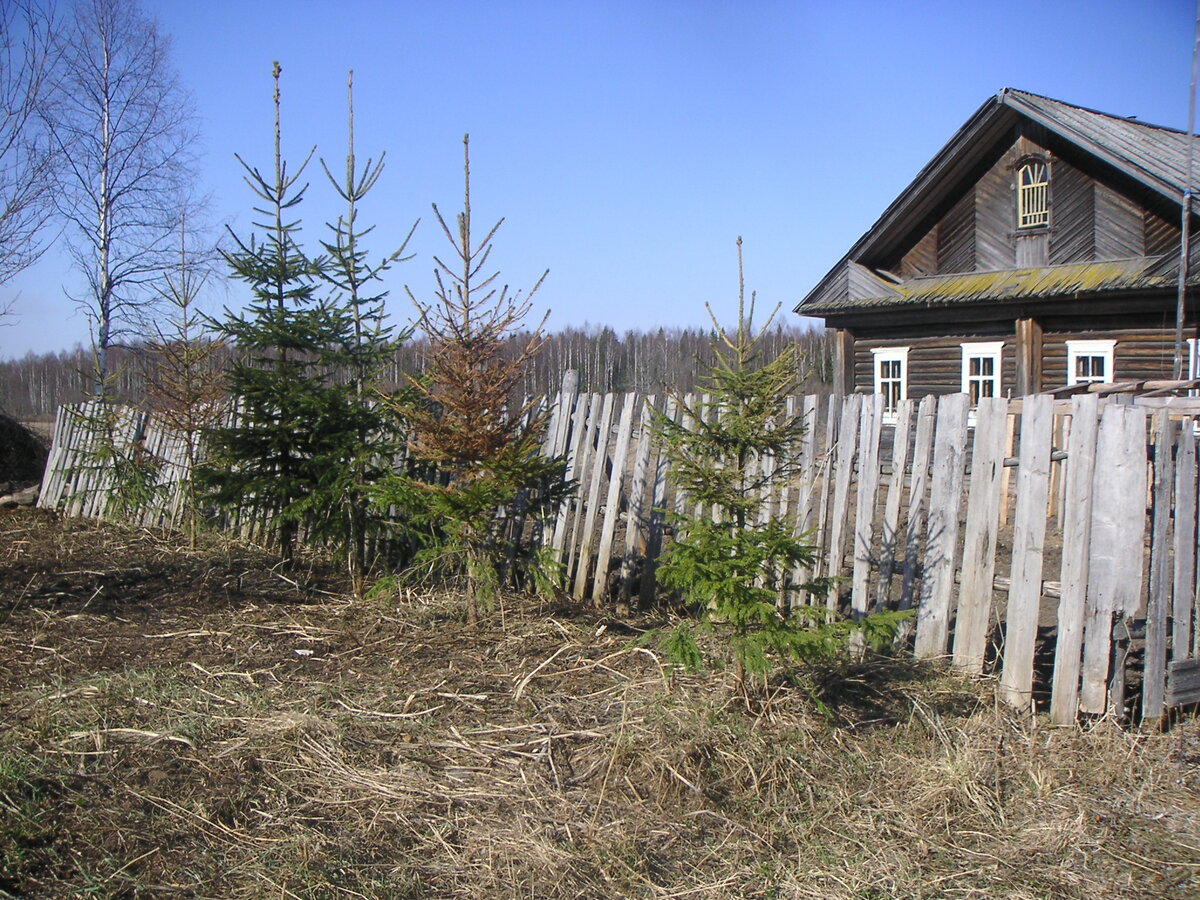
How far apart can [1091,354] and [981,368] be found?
214 cm

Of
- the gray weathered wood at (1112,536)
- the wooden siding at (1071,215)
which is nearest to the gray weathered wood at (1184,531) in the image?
the gray weathered wood at (1112,536)

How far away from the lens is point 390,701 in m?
4.70

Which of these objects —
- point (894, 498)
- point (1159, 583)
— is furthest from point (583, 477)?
point (1159, 583)

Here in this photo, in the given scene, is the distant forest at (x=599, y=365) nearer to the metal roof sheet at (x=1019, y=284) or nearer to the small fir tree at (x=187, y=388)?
the metal roof sheet at (x=1019, y=284)

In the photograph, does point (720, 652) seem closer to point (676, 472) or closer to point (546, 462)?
point (676, 472)

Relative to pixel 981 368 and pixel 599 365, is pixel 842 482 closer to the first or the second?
pixel 981 368

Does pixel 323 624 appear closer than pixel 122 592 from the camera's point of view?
Yes

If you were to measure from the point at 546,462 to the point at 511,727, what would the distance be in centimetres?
205

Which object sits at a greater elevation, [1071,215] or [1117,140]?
[1117,140]

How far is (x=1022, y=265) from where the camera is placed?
1681 centimetres

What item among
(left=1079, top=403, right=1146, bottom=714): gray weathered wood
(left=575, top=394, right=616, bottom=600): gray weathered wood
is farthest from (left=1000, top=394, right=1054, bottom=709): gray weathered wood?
(left=575, top=394, right=616, bottom=600): gray weathered wood

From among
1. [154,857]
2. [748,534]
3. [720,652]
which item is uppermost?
[748,534]

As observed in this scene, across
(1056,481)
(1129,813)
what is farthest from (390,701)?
(1056,481)

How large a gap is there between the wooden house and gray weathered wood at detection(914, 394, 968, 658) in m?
10.6
